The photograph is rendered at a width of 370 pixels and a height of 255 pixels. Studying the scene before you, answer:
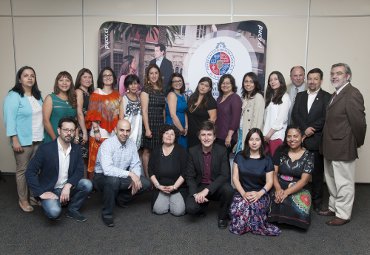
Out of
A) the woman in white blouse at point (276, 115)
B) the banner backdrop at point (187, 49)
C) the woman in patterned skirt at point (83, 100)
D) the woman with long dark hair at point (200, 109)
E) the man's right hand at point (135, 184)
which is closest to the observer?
the man's right hand at point (135, 184)

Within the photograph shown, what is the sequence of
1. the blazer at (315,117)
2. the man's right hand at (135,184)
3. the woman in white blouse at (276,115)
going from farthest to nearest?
the woman in white blouse at (276,115) < the blazer at (315,117) < the man's right hand at (135,184)

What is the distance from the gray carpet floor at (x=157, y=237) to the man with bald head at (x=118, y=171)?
0.21m

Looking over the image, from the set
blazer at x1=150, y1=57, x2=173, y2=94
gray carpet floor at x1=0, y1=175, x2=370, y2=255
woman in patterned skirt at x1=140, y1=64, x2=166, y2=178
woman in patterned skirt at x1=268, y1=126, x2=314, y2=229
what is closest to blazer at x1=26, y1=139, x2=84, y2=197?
gray carpet floor at x1=0, y1=175, x2=370, y2=255

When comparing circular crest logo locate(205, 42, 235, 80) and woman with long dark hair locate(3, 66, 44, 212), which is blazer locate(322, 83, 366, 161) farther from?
woman with long dark hair locate(3, 66, 44, 212)

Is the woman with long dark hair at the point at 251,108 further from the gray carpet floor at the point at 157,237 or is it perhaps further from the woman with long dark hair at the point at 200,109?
the gray carpet floor at the point at 157,237

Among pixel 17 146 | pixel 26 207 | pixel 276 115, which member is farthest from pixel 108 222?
pixel 276 115

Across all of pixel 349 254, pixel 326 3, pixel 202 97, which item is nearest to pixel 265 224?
pixel 349 254

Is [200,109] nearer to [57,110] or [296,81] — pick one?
[296,81]

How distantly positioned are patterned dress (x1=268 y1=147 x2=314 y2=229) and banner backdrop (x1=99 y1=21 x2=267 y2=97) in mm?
1393

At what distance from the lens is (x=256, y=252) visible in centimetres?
236

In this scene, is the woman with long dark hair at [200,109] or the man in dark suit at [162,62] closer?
the woman with long dark hair at [200,109]

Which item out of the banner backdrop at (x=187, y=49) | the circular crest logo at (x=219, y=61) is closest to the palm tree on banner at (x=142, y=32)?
the banner backdrop at (x=187, y=49)

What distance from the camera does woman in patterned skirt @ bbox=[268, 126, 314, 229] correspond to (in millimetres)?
2729

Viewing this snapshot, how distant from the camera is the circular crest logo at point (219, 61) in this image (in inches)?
157
